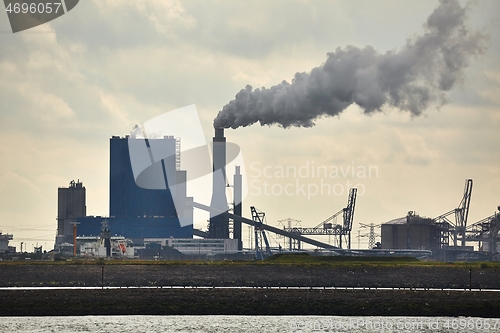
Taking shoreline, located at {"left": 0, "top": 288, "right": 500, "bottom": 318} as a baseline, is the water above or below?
below

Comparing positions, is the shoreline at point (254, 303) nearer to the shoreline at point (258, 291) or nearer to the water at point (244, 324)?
the shoreline at point (258, 291)

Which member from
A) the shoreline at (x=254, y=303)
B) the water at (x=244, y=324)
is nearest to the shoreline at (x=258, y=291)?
the shoreline at (x=254, y=303)

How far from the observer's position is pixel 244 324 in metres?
74.5

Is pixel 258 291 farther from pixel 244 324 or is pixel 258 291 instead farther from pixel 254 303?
pixel 244 324

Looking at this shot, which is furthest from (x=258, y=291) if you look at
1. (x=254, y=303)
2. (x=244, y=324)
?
(x=244, y=324)

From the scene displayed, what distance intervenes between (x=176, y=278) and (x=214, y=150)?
9203 cm

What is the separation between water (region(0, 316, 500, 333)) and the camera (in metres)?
71.7

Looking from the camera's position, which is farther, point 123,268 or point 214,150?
point 214,150

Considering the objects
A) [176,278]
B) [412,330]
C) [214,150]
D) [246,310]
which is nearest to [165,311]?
[246,310]

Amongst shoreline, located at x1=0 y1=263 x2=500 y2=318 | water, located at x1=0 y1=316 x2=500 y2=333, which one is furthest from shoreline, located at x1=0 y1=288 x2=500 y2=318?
water, located at x1=0 y1=316 x2=500 y2=333

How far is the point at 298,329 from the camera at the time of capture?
2808 inches

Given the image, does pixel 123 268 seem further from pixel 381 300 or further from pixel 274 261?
pixel 381 300

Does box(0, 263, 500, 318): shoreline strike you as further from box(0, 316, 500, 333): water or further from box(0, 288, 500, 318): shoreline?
box(0, 316, 500, 333): water

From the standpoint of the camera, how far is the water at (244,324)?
71.7m
